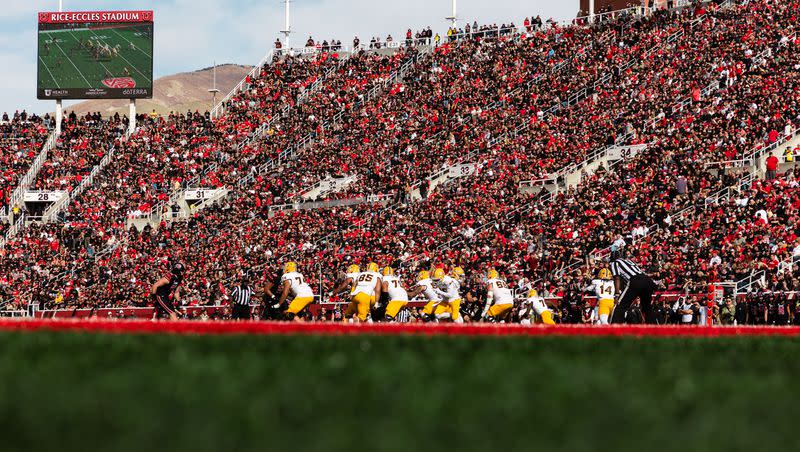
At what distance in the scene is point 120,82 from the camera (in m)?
56.2

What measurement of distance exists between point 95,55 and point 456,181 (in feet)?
76.3

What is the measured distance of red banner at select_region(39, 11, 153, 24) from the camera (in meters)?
55.8

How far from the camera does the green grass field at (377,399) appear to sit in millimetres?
4836

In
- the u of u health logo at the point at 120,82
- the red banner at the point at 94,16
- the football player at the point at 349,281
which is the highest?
the red banner at the point at 94,16

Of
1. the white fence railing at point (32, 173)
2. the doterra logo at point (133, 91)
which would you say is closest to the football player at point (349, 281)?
the white fence railing at point (32, 173)

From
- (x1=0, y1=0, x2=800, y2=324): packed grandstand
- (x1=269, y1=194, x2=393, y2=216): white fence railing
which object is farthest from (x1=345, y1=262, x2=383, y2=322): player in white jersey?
(x1=269, y1=194, x2=393, y2=216): white fence railing

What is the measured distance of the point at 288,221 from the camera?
43594 millimetres

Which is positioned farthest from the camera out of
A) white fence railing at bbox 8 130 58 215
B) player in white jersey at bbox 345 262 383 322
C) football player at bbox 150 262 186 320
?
white fence railing at bbox 8 130 58 215

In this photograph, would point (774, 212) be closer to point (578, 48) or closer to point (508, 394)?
point (578, 48)

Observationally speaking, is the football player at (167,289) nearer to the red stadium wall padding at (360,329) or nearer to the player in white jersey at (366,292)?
the player in white jersey at (366,292)

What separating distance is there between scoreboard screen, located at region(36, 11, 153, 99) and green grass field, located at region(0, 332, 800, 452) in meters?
47.8

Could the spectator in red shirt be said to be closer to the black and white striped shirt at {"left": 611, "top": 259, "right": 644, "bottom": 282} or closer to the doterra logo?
the black and white striped shirt at {"left": 611, "top": 259, "right": 644, "bottom": 282}

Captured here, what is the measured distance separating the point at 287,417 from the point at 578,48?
143 feet

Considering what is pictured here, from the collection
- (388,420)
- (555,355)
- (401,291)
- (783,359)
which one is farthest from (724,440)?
(401,291)
